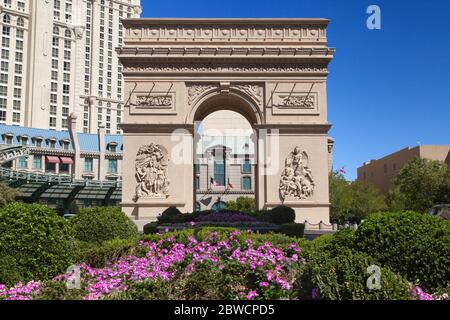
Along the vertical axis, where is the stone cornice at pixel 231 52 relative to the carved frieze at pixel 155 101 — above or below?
above

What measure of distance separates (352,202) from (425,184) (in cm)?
1194

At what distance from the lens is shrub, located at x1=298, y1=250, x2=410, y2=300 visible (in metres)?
5.93

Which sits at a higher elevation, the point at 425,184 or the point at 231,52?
the point at 231,52

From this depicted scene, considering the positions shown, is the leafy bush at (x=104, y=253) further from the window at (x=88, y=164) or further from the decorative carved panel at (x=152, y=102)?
the window at (x=88, y=164)

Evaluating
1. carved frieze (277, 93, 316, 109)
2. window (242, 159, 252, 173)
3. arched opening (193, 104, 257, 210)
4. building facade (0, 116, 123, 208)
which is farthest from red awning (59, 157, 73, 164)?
carved frieze (277, 93, 316, 109)

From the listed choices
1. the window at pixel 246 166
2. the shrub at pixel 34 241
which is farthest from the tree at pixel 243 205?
the shrub at pixel 34 241

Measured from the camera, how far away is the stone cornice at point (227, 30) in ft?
92.0

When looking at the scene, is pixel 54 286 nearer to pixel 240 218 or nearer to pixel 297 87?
pixel 240 218

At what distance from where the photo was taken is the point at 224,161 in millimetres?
59469

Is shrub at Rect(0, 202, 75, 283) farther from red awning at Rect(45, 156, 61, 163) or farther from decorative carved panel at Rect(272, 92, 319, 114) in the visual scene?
red awning at Rect(45, 156, 61, 163)

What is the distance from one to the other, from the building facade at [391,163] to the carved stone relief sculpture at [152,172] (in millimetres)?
37605

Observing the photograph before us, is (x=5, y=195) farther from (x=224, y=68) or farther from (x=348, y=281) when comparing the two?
(x=348, y=281)

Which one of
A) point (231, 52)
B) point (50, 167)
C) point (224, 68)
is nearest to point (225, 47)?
point (231, 52)
